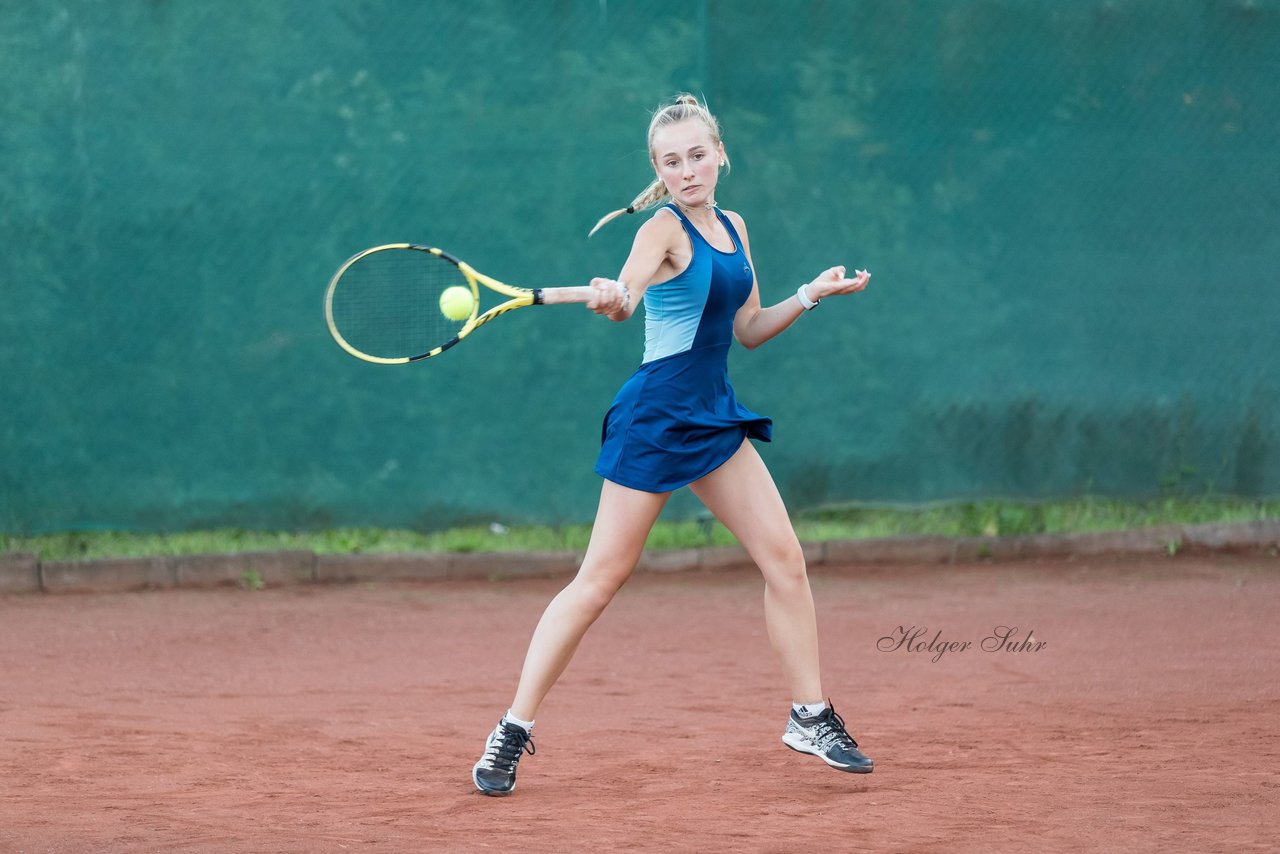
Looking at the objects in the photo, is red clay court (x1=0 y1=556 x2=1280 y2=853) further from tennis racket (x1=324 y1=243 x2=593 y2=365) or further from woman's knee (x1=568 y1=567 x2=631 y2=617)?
tennis racket (x1=324 y1=243 x2=593 y2=365)

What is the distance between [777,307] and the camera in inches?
161

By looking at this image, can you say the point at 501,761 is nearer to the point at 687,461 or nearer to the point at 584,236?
the point at 687,461

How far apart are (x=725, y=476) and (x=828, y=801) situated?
0.79 m

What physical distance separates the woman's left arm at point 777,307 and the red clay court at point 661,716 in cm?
110

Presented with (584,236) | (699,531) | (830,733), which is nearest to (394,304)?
(584,236)

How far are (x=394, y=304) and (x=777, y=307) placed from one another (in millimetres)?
2929

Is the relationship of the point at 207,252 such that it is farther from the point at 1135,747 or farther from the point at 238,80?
the point at 1135,747

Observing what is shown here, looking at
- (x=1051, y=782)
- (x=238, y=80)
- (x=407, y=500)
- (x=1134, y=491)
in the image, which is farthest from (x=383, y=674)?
(x=1134, y=491)

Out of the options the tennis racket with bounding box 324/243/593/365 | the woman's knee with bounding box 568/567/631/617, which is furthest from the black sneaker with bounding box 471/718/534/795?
the tennis racket with bounding box 324/243/593/365

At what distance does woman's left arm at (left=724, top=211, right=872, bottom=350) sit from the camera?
154 inches

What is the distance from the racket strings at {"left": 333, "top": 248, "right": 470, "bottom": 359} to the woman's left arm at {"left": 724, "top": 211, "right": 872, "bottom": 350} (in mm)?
2455
